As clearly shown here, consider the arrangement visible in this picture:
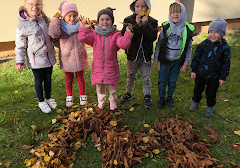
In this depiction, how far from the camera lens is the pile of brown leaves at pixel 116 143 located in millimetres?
2846

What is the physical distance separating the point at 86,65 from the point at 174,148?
2032 mm

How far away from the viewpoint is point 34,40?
3.48 metres

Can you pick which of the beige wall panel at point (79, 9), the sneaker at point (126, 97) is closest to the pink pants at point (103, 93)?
the sneaker at point (126, 97)

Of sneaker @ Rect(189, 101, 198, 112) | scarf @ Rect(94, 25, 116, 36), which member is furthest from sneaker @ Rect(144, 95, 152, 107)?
Result: scarf @ Rect(94, 25, 116, 36)

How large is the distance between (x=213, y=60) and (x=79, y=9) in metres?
5.07

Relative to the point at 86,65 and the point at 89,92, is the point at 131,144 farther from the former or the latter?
the point at 89,92

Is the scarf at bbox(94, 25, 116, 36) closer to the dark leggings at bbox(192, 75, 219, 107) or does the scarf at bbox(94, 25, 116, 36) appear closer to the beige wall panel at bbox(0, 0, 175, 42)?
the dark leggings at bbox(192, 75, 219, 107)

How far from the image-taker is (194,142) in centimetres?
323

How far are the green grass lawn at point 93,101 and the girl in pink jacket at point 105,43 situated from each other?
2.94ft

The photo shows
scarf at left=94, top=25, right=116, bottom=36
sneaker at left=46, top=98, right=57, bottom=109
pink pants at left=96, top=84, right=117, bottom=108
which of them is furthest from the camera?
sneaker at left=46, top=98, right=57, bottom=109

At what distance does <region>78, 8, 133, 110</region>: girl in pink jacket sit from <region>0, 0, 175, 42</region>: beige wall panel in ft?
13.4

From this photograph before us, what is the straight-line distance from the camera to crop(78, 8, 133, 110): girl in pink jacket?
323 cm

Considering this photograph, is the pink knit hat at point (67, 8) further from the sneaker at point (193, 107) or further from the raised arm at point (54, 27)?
the sneaker at point (193, 107)

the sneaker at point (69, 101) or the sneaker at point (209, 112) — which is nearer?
the sneaker at point (209, 112)
